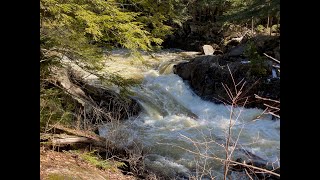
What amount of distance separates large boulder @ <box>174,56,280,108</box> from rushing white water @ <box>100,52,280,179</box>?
33 centimetres

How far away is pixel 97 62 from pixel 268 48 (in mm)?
9889

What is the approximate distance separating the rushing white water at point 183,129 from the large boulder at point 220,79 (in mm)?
331

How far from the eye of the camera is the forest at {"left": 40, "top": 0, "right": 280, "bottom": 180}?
5.80 meters

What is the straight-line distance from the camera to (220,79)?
1367cm

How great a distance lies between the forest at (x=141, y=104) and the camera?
19.0 feet

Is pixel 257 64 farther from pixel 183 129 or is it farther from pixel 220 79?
pixel 183 129

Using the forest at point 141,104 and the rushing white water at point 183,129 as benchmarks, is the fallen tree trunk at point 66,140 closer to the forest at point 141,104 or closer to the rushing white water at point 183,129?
the forest at point 141,104

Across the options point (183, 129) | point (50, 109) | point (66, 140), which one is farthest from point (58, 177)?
point (183, 129)

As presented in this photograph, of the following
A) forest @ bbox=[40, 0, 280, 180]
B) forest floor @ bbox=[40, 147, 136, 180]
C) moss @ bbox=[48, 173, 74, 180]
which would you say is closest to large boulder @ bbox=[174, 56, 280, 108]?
forest @ bbox=[40, 0, 280, 180]

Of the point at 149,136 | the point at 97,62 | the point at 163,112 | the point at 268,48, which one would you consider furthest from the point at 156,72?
the point at 97,62
